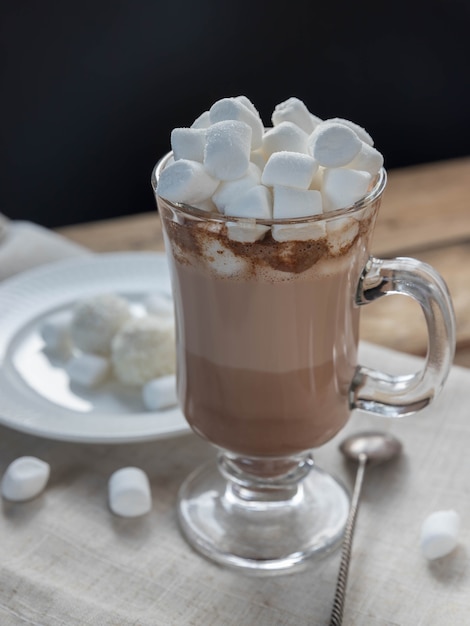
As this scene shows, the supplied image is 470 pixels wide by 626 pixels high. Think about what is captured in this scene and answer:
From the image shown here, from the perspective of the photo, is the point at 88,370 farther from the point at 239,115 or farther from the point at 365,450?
the point at 239,115

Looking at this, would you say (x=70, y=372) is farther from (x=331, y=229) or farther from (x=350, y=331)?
(x=331, y=229)

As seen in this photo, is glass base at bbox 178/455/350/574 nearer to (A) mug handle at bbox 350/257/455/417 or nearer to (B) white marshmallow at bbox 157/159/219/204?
(A) mug handle at bbox 350/257/455/417

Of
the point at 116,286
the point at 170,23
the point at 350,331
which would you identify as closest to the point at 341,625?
the point at 350,331

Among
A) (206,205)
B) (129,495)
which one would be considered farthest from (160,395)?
(206,205)

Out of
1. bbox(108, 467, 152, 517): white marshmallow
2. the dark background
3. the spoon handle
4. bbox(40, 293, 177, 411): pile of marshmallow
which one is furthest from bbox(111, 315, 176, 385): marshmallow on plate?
the dark background

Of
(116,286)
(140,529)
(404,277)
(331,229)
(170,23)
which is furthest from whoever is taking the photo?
(170,23)
